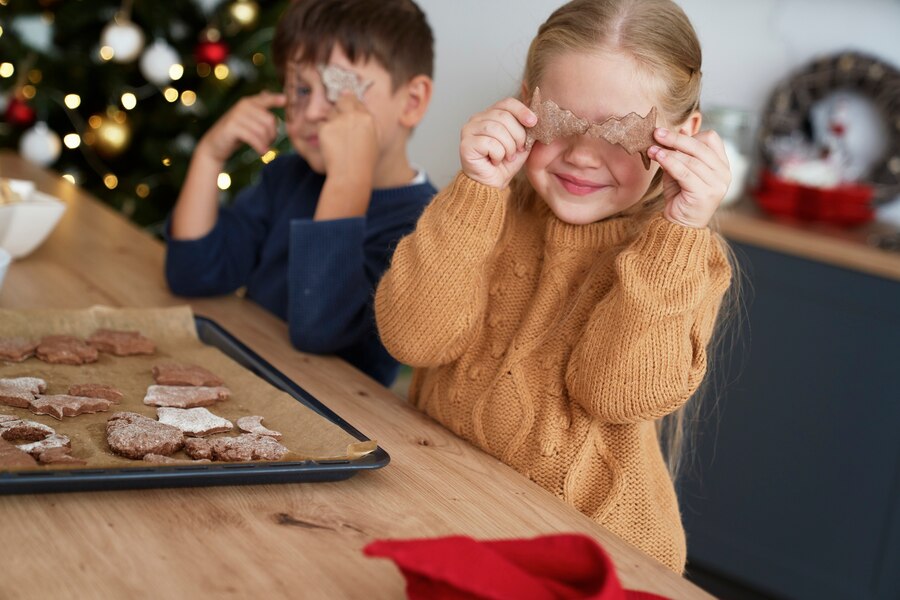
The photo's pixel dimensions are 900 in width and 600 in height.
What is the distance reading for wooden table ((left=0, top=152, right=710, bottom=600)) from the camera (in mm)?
822

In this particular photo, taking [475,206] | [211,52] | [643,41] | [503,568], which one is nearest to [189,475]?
[503,568]

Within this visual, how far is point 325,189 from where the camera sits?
1.66 m

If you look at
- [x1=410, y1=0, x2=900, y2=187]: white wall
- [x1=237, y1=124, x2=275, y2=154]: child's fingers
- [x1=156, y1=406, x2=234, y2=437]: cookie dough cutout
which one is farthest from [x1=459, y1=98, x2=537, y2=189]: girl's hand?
[x1=410, y1=0, x2=900, y2=187]: white wall

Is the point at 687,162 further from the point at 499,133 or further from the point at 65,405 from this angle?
the point at 65,405

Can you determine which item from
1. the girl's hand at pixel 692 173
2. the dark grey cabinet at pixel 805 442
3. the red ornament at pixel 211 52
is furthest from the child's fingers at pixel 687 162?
the red ornament at pixel 211 52

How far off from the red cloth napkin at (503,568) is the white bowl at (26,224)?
1170mm

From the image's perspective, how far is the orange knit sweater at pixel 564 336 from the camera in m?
1.16

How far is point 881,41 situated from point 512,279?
2.03 meters

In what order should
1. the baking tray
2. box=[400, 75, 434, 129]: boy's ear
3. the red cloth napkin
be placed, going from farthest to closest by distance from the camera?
1. box=[400, 75, 434, 129]: boy's ear
2. the baking tray
3. the red cloth napkin

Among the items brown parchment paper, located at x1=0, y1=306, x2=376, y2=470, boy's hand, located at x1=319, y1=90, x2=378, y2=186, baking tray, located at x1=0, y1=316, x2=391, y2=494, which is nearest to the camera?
baking tray, located at x1=0, y1=316, x2=391, y2=494

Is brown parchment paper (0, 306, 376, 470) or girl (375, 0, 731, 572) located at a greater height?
girl (375, 0, 731, 572)

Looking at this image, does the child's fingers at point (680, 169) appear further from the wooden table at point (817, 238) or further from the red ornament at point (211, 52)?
the red ornament at point (211, 52)

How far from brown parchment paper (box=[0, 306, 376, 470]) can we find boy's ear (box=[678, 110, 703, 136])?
→ 1.77 feet

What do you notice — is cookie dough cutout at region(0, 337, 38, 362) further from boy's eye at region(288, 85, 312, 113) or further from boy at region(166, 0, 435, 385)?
boy's eye at region(288, 85, 312, 113)
